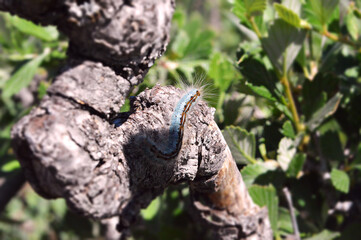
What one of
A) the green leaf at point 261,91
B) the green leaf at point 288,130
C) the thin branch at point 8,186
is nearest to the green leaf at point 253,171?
the green leaf at point 288,130

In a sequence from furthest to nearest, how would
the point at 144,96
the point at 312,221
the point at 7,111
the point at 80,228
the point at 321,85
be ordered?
the point at 7,111, the point at 80,228, the point at 312,221, the point at 321,85, the point at 144,96

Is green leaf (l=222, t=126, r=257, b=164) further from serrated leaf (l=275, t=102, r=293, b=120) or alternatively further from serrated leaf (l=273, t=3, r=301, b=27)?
serrated leaf (l=273, t=3, r=301, b=27)

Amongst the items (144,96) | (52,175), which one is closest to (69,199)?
(52,175)

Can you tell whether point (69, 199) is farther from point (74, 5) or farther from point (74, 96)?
point (74, 5)

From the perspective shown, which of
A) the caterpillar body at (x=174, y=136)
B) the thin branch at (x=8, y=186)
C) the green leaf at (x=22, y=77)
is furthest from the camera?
the thin branch at (x=8, y=186)

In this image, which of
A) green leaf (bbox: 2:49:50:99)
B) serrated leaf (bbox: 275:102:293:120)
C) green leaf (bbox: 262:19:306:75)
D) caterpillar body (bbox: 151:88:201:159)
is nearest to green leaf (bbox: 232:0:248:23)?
green leaf (bbox: 262:19:306:75)

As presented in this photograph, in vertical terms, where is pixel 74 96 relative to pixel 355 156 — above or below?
below

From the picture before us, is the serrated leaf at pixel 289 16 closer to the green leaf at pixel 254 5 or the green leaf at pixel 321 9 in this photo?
the green leaf at pixel 254 5
